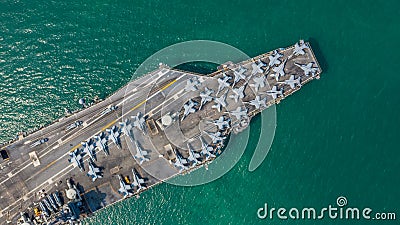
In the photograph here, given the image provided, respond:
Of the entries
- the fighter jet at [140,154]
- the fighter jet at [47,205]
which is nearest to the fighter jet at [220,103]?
the fighter jet at [140,154]

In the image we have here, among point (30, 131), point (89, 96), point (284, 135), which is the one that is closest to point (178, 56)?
point (89, 96)

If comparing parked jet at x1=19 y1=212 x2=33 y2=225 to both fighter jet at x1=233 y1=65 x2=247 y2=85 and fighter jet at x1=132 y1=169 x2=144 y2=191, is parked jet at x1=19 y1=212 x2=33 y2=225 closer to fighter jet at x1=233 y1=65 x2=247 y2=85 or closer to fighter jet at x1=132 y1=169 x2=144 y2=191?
fighter jet at x1=132 y1=169 x2=144 y2=191

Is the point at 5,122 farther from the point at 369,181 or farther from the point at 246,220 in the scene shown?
the point at 369,181

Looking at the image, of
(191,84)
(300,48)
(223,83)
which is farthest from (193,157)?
(300,48)

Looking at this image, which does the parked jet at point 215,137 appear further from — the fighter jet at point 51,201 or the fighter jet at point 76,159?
the fighter jet at point 51,201

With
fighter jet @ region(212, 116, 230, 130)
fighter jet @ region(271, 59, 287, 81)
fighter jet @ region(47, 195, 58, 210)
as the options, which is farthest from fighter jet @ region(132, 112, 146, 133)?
fighter jet @ region(271, 59, 287, 81)
